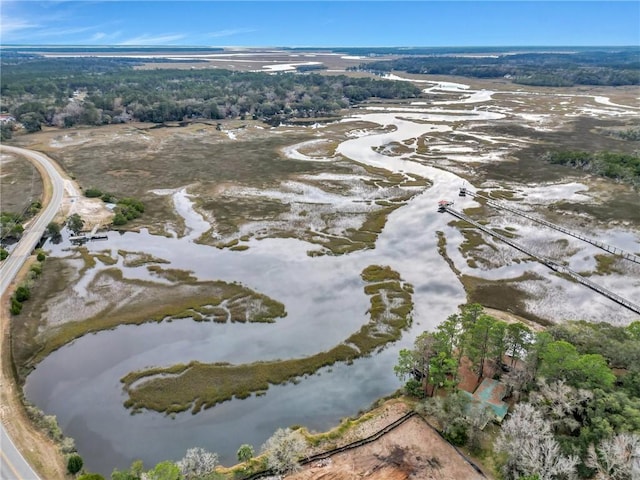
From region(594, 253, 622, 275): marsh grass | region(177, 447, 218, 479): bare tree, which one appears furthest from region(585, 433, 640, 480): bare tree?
region(594, 253, 622, 275): marsh grass

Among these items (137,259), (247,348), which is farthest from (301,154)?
(247,348)

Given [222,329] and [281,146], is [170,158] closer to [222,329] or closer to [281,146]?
[281,146]

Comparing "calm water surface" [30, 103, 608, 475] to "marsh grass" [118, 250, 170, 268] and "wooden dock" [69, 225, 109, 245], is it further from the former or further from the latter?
"wooden dock" [69, 225, 109, 245]

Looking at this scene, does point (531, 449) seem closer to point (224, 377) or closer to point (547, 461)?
point (547, 461)

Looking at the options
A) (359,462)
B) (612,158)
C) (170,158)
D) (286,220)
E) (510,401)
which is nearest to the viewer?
(359,462)

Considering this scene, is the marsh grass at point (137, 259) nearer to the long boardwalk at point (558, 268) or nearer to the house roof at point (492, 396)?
the house roof at point (492, 396)

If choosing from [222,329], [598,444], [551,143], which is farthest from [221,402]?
[551,143]

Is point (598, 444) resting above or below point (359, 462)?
above

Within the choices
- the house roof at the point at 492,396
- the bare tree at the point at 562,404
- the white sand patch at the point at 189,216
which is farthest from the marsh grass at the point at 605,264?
the white sand patch at the point at 189,216
